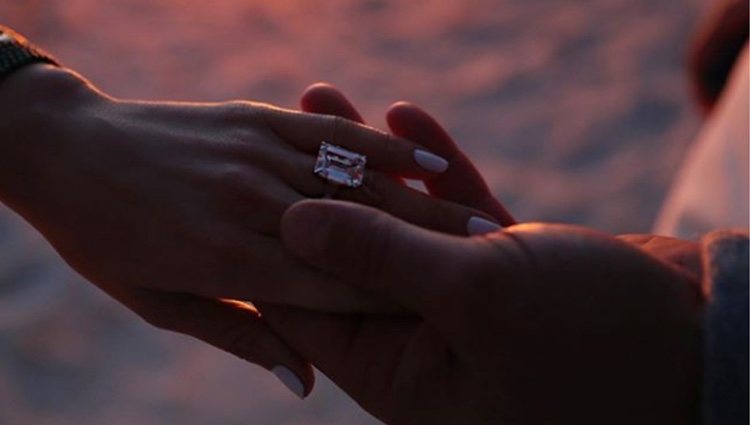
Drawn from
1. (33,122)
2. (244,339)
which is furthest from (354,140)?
(33,122)

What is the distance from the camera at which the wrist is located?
118 centimetres

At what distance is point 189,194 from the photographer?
1.16m


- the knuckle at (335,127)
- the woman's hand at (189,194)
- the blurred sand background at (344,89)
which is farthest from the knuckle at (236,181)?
the blurred sand background at (344,89)

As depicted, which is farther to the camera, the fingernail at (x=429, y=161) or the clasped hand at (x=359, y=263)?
the fingernail at (x=429, y=161)

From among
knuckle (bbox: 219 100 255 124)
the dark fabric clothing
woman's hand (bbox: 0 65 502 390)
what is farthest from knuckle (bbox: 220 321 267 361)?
the dark fabric clothing

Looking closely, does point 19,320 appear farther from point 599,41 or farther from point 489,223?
point 599,41

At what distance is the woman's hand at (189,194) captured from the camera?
114 cm

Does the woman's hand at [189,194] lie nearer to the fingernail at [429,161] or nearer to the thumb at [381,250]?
the fingernail at [429,161]

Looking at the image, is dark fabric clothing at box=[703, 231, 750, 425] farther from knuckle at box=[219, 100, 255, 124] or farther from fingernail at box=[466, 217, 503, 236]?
knuckle at box=[219, 100, 255, 124]

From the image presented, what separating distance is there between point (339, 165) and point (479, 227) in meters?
0.20

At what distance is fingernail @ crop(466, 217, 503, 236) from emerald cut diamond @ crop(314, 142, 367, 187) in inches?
6.1

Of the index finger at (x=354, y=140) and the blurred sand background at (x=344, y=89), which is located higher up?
the index finger at (x=354, y=140)

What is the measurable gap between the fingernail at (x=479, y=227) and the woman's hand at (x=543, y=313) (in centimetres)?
20

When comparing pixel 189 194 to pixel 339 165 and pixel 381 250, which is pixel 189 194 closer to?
pixel 339 165
